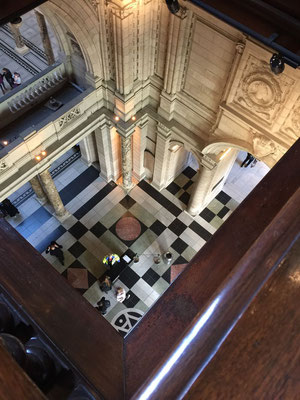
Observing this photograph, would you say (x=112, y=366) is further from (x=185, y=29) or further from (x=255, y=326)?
(x=185, y=29)

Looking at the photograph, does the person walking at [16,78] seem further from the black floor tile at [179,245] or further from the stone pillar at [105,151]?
the black floor tile at [179,245]

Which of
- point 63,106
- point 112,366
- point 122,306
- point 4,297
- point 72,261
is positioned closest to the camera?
point 112,366

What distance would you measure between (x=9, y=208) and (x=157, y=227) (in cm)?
449

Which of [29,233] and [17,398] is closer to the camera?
[17,398]

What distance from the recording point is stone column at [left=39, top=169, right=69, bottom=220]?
8.96m

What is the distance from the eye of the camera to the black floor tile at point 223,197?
11570mm

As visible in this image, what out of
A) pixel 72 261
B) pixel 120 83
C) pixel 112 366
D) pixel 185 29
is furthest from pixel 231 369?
pixel 72 261

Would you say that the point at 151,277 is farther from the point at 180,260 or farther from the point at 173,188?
the point at 173,188

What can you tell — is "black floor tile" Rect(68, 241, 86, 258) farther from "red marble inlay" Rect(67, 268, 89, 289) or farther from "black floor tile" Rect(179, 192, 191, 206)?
"black floor tile" Rect(179, 192, 191, 206)

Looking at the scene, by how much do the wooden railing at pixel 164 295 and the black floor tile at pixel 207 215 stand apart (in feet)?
33.2

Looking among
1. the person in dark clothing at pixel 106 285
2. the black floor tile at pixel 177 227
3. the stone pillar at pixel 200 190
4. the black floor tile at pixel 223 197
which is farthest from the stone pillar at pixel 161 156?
the person in dark clothing at pixel 106 285

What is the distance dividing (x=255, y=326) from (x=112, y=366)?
0.45 metres

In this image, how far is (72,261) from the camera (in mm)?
10383

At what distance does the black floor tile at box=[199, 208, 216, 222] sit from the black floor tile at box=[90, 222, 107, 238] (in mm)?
3129
